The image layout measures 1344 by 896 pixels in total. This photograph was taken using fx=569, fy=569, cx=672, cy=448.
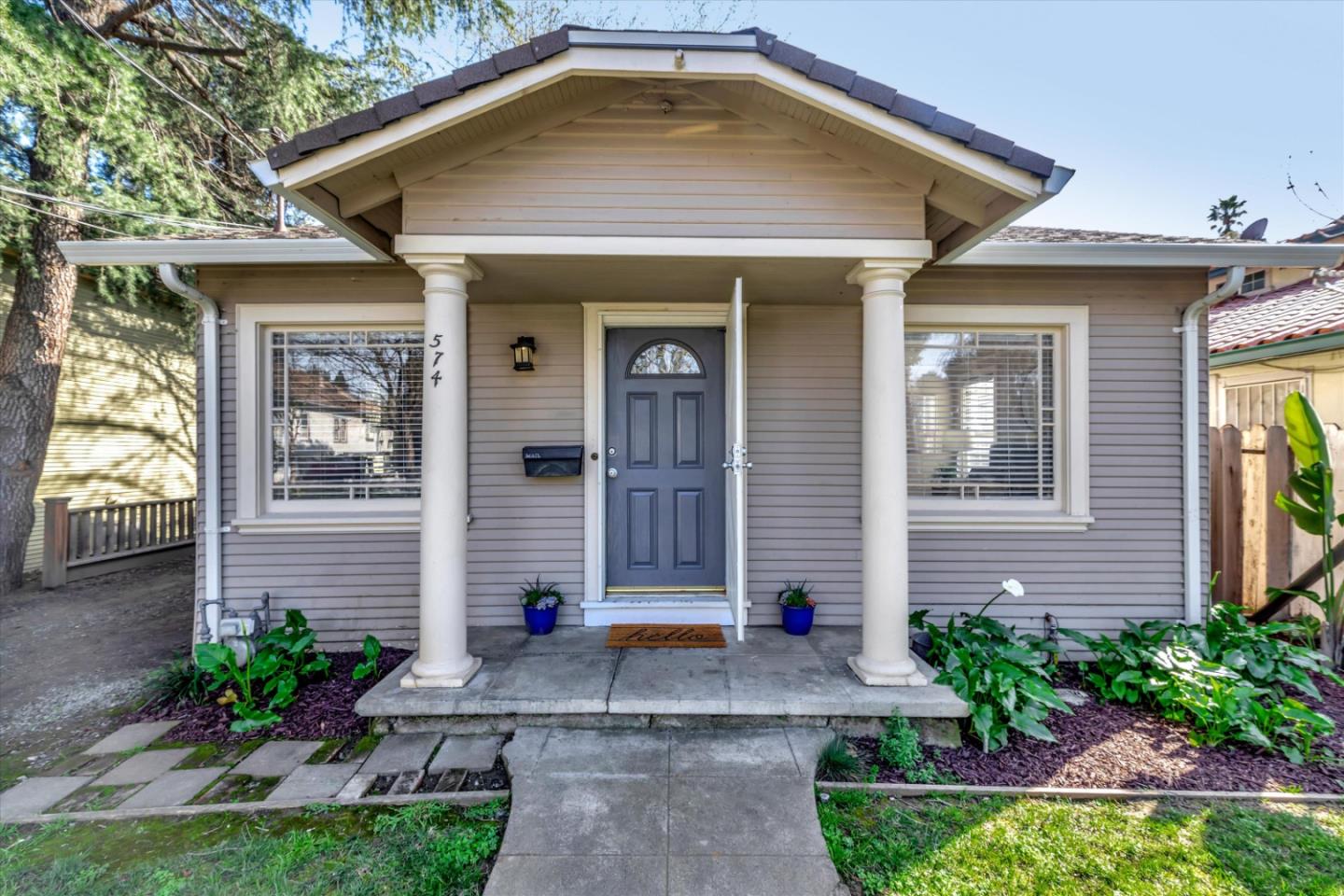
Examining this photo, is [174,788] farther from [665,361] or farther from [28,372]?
[28,372]

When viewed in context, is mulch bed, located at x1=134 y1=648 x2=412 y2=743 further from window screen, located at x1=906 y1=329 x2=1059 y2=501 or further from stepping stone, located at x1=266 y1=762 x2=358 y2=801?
window screen, located at x1=906 y1=329 x2=1059 y2=501

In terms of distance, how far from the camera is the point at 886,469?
286cm

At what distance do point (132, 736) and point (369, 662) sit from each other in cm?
108

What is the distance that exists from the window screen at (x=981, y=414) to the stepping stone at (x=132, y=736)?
15.0 feet

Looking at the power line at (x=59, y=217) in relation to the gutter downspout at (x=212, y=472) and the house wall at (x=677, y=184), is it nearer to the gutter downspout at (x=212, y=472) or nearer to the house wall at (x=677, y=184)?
the gutter downspout at (x=212, y=472)

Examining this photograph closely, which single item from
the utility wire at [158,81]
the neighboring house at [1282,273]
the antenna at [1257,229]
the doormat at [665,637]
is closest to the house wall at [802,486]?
the neighboring house at [1282,273]

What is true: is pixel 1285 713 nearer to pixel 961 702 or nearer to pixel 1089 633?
pixel 1089 633

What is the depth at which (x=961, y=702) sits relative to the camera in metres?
2.69

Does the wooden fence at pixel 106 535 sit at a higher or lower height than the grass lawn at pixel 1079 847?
higher

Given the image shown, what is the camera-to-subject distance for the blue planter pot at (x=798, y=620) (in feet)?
12.0

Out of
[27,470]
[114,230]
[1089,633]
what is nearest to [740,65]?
[1089,633]

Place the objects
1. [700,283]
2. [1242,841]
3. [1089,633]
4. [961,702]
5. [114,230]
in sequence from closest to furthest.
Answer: [1242,841] < [961,702] < [700,283] < [1089,633] < [114,230]

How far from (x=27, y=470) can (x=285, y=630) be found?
17.3 feet

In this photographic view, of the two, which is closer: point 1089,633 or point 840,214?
point 840,214
